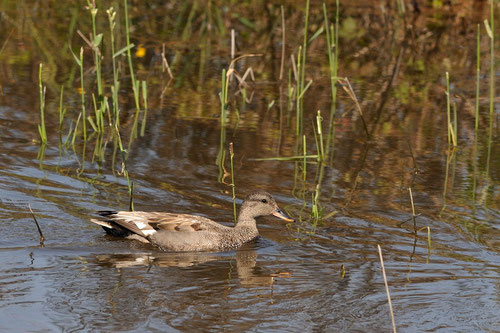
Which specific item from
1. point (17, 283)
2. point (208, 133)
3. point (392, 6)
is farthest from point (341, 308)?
point (392, 6)

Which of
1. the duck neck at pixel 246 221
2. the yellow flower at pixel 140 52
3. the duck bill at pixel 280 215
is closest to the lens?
the duck neck at pixel 246 221

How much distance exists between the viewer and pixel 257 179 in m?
11.0

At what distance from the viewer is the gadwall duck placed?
29.2 ft

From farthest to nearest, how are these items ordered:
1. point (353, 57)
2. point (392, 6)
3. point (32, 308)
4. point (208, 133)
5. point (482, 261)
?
point (392, 6) → point (353, 57) → point (208, 133) → point (482, 261) → point (32, 308)

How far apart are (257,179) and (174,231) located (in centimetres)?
228

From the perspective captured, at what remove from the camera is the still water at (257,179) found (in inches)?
284

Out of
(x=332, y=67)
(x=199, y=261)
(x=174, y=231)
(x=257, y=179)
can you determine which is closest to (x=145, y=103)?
(x=332, y=67)

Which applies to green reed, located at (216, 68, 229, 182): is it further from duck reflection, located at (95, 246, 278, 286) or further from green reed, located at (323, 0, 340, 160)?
duck reflection, located at (95, 246, 278, 286)

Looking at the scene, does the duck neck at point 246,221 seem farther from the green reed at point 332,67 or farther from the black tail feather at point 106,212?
the green reed at point 332,67

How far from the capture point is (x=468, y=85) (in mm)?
15727

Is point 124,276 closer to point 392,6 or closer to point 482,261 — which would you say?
point 482,261

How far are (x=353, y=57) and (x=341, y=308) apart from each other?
1084 centimetres

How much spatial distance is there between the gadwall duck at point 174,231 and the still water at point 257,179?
14cm

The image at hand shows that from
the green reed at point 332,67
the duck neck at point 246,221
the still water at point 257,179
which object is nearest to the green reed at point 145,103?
the still water at point 257,179
